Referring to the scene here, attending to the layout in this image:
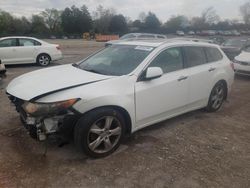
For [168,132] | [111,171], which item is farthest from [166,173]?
[168,132]

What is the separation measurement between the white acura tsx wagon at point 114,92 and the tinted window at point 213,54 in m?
0.07

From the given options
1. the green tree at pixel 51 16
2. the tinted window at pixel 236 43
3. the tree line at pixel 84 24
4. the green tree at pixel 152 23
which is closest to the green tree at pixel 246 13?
the tree line at pixel 84 24

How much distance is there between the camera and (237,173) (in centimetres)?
375

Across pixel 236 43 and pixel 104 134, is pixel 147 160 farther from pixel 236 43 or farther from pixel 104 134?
pixel 236 43

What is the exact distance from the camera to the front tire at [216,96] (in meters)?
5.98

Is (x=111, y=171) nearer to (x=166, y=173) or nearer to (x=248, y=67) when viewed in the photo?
(x=166, y=173)

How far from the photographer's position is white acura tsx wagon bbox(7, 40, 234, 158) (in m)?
3.67

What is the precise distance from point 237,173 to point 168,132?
4.89 feet

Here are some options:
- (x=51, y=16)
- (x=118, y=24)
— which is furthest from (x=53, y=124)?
(x=51, y=16)

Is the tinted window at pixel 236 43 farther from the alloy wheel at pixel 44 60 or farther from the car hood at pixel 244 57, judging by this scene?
the alloy wheel at pixel 44 60

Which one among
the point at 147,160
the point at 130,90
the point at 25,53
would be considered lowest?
the point at 147,160

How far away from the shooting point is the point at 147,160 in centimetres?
400

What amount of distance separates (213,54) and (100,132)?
132 inches

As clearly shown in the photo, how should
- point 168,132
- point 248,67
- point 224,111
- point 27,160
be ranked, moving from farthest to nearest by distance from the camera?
point 248,67
point 224,111
point 168,132
point 27,160
